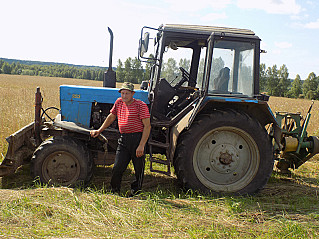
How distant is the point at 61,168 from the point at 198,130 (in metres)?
2.07

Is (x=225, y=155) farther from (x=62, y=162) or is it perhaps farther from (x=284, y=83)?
(x=284, y=83)

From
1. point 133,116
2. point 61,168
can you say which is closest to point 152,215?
point 133,116

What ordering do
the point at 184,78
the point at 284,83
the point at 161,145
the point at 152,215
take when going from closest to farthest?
the point at 152,215 < the point at 161,145 < the point at 184,78 < the point at 284,83

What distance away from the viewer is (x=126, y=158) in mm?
3922

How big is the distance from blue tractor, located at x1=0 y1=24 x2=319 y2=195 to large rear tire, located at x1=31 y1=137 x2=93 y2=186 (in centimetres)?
1

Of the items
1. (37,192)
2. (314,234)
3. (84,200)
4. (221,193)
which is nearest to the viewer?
(314,234)

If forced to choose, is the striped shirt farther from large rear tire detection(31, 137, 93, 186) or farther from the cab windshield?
the cab windshield

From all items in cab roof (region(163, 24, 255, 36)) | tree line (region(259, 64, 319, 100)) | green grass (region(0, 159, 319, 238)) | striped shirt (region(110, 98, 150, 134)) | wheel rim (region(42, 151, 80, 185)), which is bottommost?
green grass (region(0, 159, 319, 238))

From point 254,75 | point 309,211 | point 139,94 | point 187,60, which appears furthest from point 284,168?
point 139,94

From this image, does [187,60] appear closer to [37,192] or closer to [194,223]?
[194,223]

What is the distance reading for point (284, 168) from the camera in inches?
211

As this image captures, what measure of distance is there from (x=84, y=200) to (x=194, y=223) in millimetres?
1380

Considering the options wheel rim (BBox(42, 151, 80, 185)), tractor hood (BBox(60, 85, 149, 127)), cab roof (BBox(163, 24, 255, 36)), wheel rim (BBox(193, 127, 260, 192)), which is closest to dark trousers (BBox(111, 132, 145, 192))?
wheel rim (BBox(42, 151, 80, 185))

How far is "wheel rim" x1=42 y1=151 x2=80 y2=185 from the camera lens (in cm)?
418
